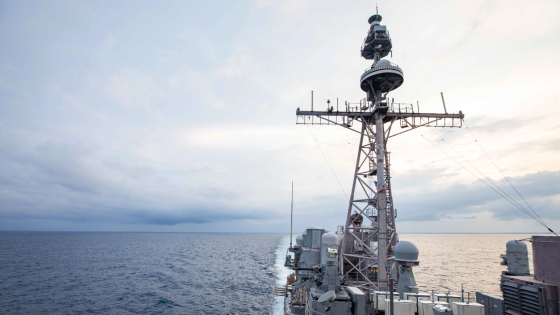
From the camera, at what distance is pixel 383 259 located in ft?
62.7

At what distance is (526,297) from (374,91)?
16730 millimetres

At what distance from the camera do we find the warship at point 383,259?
10.1 meters

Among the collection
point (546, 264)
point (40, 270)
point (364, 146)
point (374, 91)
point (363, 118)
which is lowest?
point (40, 270)

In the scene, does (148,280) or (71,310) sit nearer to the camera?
(71,310)

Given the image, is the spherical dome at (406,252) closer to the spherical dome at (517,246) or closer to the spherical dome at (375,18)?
the spherical dome at (517,246)

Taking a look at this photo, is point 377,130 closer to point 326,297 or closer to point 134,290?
point 326,297

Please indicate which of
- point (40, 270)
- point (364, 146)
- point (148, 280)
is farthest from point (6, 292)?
point (364, 146)

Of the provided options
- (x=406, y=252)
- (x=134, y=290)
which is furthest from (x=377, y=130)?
(x=134, y=290)

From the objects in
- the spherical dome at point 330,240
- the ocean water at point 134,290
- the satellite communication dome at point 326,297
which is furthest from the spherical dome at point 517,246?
the ocean water at point 134,290

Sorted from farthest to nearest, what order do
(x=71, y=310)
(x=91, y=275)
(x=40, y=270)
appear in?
1. (x=40, y=270)
2. (x=91, y=275)
3. (x=71, y=310)

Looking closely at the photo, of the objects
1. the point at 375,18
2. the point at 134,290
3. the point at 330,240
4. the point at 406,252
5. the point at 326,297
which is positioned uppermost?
the point at 375,18

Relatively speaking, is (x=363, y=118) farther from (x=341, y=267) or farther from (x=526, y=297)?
(x=526, y=297)

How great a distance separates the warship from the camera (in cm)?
1007

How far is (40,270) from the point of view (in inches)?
2340
